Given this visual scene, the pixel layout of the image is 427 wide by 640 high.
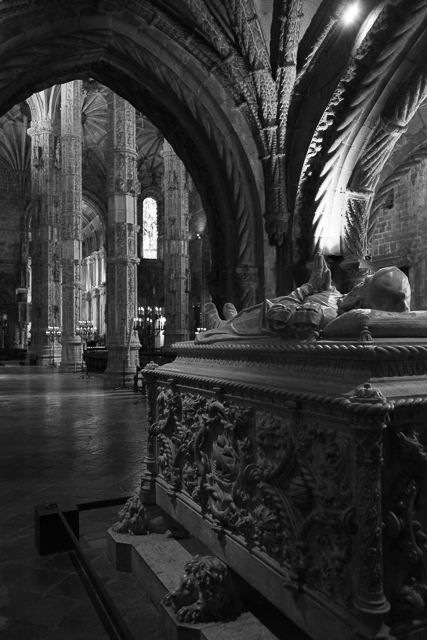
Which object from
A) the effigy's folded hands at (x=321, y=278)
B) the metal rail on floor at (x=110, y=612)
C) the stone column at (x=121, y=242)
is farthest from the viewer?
the stone column at (x=121, y=242)

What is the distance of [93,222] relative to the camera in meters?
35.8

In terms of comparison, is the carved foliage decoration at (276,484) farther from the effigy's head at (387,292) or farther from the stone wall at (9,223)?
the stone wall at (9,223)

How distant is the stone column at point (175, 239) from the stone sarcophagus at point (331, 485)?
14595 mm

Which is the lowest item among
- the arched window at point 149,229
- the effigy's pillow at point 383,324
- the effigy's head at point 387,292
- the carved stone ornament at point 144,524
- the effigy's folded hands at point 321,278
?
the carved stone ornament at point 144,524

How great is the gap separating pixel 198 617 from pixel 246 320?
4.31 feet

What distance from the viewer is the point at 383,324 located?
1.88 metres

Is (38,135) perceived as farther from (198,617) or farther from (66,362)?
(198,617)

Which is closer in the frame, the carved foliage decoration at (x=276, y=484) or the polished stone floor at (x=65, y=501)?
the carved foliage decoration at (x=276, y=484)

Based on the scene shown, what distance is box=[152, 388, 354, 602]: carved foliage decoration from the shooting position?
1.59 metres

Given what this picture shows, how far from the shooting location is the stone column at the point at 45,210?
1902cm

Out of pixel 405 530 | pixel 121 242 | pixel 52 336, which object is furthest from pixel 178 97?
pixel 52 336

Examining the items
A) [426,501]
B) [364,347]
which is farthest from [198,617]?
[364,347]

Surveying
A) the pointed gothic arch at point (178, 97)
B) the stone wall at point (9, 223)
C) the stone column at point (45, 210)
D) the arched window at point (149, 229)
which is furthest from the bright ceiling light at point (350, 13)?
the stone wall at point (9, 223)

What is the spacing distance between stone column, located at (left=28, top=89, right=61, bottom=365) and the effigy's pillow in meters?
18.5
